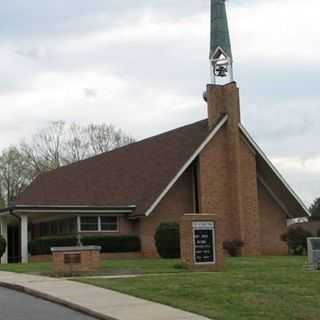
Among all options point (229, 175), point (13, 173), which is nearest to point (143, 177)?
point (229, 175)

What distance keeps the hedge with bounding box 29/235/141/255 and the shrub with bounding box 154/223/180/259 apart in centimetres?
345

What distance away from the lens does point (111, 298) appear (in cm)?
1517

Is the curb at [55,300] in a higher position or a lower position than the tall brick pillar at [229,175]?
lower

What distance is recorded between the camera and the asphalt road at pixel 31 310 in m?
13.2

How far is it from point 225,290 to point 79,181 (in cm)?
2833

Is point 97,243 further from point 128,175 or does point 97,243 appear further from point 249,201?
point 249,201

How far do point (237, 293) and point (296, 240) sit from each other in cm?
2362

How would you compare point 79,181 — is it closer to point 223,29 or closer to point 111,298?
point 223,29

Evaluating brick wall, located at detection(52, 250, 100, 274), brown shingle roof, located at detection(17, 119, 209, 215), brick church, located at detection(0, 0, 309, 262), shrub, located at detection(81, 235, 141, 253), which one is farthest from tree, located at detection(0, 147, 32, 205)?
brick wall, located at detection(52, 250, 100, 274)

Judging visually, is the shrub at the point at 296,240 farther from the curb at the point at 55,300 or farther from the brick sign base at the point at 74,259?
the curb at the point at 55,300

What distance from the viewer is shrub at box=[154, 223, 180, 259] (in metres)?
32.4

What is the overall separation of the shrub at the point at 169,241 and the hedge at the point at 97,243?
3.45 meters

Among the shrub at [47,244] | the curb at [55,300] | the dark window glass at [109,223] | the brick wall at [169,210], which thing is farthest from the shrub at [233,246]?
the curb at [55,300]

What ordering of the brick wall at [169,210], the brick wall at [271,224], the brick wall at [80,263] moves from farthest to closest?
the brick wall at [271,224] < the brick wall at [169,210] < the brick wall at [80,263]
